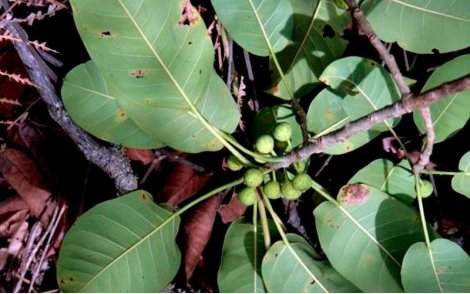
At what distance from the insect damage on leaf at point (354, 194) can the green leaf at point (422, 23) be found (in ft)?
1.00

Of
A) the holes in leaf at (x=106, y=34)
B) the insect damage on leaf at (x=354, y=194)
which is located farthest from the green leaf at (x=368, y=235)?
the holes in leaf at (x=106, y=34)

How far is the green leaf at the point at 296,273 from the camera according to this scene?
1.06 metres

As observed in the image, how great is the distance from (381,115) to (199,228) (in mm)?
A: 584

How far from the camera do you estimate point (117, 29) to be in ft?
2.94

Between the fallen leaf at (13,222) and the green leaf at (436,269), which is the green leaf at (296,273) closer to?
the green leaf at (436,269)

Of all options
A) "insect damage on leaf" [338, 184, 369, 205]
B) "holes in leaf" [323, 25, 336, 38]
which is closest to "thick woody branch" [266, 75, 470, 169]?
"insect damage on leaf" [338, 184, 369, 205]

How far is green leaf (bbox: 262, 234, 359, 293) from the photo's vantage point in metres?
1.06

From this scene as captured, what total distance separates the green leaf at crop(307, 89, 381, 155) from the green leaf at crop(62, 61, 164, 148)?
341 mm

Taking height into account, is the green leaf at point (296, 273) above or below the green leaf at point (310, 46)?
below

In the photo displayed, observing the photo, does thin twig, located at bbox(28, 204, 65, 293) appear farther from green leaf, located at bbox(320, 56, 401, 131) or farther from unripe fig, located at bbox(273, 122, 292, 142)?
green leaf, located at bbox(320, 56, 401, 131)

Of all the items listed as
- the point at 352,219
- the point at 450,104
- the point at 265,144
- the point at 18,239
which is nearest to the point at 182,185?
the point at 265,144

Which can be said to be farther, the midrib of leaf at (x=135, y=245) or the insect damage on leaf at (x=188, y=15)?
the midrib of leaf at (x=135, y=245)

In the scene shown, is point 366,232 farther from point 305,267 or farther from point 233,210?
point 233,210

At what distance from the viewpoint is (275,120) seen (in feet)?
3.52
